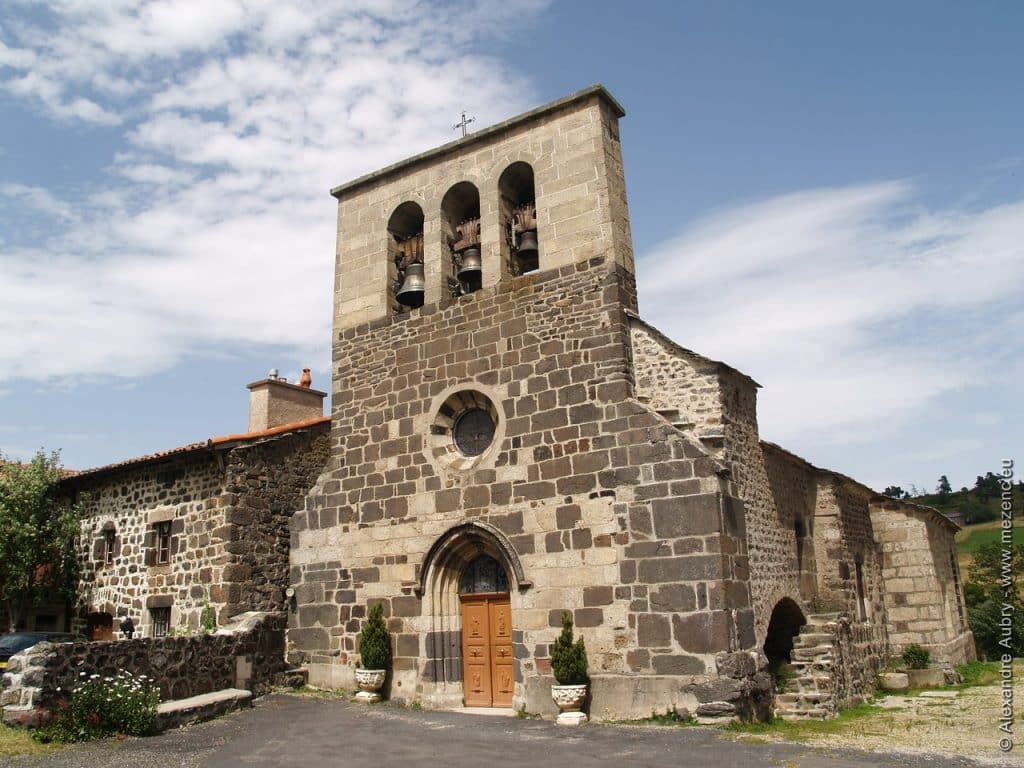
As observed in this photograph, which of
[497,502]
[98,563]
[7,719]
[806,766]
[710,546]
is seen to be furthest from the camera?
[98,563]

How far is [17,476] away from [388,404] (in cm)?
957

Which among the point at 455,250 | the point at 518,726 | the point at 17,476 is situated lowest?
the point at 518,726

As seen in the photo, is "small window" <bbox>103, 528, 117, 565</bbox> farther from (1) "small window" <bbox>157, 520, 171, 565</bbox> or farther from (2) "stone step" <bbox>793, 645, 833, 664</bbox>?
(2) "stone step" <bbox>793, 645, 833, 664</bbox>

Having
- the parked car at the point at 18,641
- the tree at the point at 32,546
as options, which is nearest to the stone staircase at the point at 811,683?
the parked car at the point at 18,641

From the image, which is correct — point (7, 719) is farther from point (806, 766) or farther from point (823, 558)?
point (823, 558)

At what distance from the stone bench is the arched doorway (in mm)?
3514

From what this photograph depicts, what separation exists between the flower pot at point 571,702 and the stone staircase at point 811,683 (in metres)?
2.97

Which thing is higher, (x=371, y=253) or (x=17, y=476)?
(x=371, y=253)

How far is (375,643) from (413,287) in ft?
20.7

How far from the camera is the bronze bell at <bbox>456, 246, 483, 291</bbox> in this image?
14680mm

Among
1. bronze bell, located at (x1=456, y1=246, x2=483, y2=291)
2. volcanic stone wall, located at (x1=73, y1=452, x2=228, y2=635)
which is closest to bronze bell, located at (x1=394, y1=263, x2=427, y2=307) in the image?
bronze bell, located at (x1=456, y1=246, x2=483, y2=291)

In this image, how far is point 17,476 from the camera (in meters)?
18.4

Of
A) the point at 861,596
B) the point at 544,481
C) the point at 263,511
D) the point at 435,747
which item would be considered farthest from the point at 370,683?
the point at 861,596

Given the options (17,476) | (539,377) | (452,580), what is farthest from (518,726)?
(17,476)
